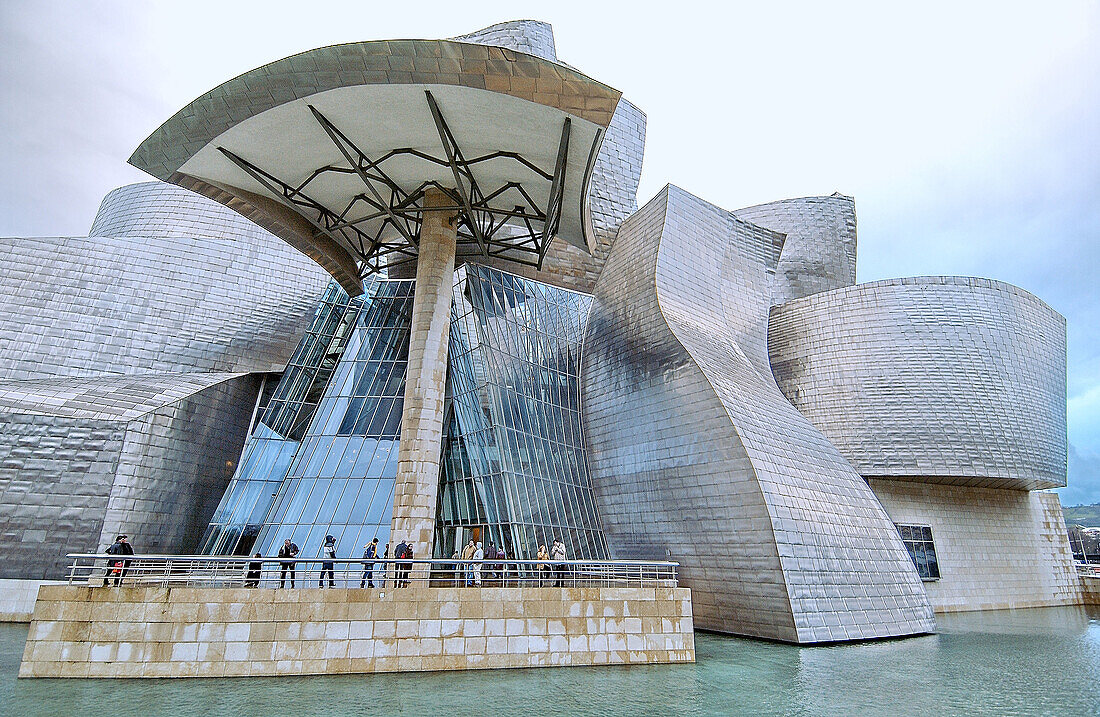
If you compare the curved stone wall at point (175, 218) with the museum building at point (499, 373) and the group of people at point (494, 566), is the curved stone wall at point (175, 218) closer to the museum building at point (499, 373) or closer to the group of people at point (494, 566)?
the museum building at point (499, 373)

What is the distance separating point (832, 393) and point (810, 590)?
1260cm

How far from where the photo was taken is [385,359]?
22047mm

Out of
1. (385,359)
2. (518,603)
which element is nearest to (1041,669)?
(518,603)

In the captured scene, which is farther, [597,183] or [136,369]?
[597,183]

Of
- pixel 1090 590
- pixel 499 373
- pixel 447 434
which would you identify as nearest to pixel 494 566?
pixel 447 434

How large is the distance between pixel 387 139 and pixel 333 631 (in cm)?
1132

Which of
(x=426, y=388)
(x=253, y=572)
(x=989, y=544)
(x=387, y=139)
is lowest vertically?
(x=253, y=572)

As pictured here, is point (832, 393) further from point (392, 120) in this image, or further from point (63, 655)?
point (63, 655)

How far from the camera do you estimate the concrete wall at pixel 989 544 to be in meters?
26.3

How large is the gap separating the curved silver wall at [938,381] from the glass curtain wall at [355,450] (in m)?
17.0

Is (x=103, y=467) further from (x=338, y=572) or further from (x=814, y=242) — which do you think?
(x=814, y=242)

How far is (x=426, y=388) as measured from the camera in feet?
53.5

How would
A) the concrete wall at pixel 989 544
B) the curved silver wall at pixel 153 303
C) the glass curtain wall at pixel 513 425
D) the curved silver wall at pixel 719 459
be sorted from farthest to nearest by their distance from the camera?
the concrete wall at pixel 989 544 < the curved silver wall at pixel 153 303 < the glass curtain wall at pixel 513 425 < the curved silver wall at pixel 719 459

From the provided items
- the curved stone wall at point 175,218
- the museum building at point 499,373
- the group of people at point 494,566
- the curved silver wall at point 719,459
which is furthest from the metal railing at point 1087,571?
the curved stone wall at point 175,218
